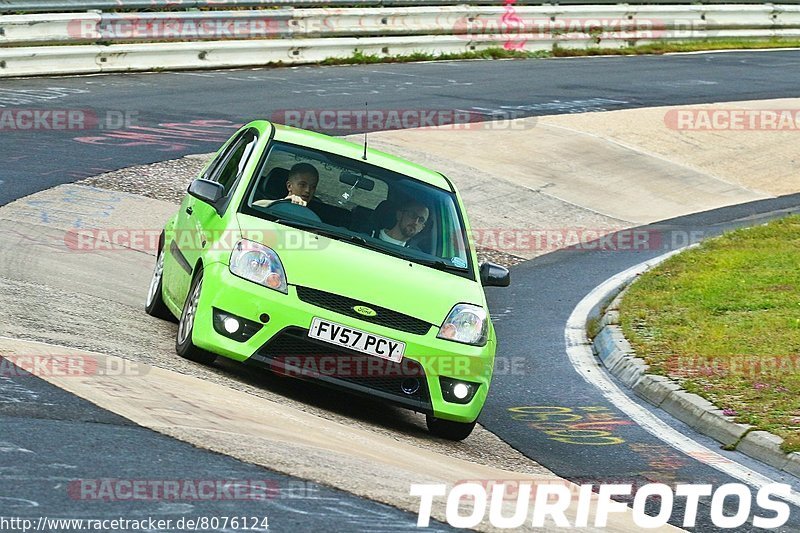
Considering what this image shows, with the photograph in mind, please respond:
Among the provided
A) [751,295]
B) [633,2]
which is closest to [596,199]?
[751,295]

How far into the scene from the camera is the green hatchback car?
7938 millimetres

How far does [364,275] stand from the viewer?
8.17 metres

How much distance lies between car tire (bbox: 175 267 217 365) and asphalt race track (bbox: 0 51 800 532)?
1382mm

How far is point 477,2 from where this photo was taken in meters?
28.4

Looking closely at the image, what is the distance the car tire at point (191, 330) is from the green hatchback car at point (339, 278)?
12 mm

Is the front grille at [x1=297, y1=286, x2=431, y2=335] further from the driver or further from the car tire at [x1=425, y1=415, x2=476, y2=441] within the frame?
the driver

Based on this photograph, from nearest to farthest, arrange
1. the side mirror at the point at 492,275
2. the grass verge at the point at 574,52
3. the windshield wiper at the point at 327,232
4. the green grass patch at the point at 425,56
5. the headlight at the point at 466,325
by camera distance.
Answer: the headlight at the point at 466,325
the windshield wiper at the point at 327,232
the side mirror at the point at 492,275
the green grass patch at the point at 425,56
the grass verge at the point at 574,52

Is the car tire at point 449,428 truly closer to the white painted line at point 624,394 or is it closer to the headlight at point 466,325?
the headlight at point 466,325

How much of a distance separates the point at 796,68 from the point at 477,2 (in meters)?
7.18

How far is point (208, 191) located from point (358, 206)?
3.18ft

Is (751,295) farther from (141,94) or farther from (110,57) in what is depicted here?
(110,57)

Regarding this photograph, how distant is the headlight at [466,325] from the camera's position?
817 cm

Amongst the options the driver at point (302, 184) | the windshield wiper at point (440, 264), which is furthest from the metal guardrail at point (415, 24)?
the windshield wiper at point (440, 264)

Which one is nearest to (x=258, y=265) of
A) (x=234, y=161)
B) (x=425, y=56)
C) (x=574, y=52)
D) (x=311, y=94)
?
(x=234, y=161)
